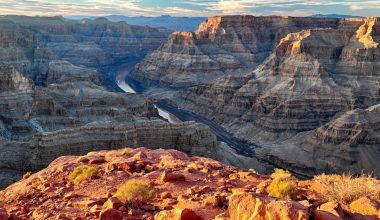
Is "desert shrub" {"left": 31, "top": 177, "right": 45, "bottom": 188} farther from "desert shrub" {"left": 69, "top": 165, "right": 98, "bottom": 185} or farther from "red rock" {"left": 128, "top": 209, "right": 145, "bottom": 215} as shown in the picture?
"red rock" {"left": 128, "top": 209, "right": 145, "bottom": 215}

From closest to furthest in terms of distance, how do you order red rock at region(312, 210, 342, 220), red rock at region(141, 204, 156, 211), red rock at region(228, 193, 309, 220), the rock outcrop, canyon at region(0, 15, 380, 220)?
red rock at region(228, 193, 309, 220) < red rock at region(312, 210, 342, 220) < red rock at region(141, 204, 156, 211) < canyon at region(0, 15, 380, 220) < the rock outcrop

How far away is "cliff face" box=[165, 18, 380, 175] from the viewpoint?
80.5 metres

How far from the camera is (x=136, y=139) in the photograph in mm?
59156

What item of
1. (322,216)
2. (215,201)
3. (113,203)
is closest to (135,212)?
(113,203)

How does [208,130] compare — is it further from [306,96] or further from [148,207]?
[148,207]

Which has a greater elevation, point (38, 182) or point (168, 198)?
point (168, 198)

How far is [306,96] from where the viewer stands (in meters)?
101

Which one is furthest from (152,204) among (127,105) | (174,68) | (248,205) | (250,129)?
(174,68)

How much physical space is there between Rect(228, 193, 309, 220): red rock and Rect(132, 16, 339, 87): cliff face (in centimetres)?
14062

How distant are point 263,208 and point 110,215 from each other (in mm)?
5062

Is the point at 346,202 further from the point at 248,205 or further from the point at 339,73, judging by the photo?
the point at 339,73

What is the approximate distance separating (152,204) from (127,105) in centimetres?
7780

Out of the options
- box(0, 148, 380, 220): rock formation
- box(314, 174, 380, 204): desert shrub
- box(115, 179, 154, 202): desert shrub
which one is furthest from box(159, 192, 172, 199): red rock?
box(314, 174, 380, 204): desert shrub

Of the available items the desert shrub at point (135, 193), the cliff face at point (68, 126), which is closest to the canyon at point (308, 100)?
the cliff face at point (68, 126)
